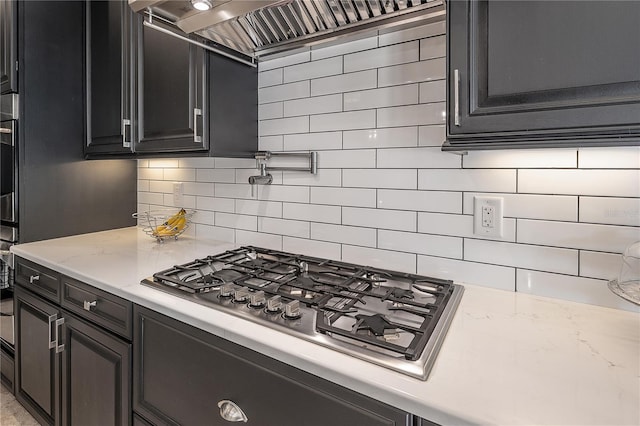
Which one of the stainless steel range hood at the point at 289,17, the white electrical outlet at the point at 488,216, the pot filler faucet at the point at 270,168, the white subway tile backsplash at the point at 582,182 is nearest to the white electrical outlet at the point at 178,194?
the pot filler faucet at the point at 270,168

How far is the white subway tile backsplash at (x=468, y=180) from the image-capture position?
111 centimetres

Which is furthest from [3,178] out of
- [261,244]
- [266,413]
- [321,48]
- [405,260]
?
[405,260]

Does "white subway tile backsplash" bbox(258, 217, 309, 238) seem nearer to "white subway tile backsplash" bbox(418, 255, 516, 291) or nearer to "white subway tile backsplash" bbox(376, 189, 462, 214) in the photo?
"white subway tile backsplash" bbox(376, 189, 462, 214)

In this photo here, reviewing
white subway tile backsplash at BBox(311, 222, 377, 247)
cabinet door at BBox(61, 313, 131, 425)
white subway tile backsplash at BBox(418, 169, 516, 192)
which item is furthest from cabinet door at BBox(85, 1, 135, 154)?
white subway tile backsplash at BBox(418, 169, 516, 192)

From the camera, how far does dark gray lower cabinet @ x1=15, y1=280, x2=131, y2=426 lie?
1184 mm

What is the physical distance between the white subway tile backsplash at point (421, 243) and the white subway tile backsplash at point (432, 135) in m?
0.32

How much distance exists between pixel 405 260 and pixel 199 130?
3.12 ft

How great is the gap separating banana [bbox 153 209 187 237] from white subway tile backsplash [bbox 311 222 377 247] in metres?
0.78

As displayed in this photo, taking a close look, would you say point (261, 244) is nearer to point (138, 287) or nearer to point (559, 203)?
point (138, 287)

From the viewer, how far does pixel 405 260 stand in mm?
1296

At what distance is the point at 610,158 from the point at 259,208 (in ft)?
4.28

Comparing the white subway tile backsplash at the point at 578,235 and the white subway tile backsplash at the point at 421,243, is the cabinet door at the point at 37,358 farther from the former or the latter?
the white subway tile backsplash at the point at 578,235

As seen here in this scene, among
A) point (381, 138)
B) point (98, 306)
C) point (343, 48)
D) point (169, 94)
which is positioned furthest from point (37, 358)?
point (343, 48)

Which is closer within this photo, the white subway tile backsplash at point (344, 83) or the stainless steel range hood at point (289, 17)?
the stainless steel range hood at point (289, 17)
